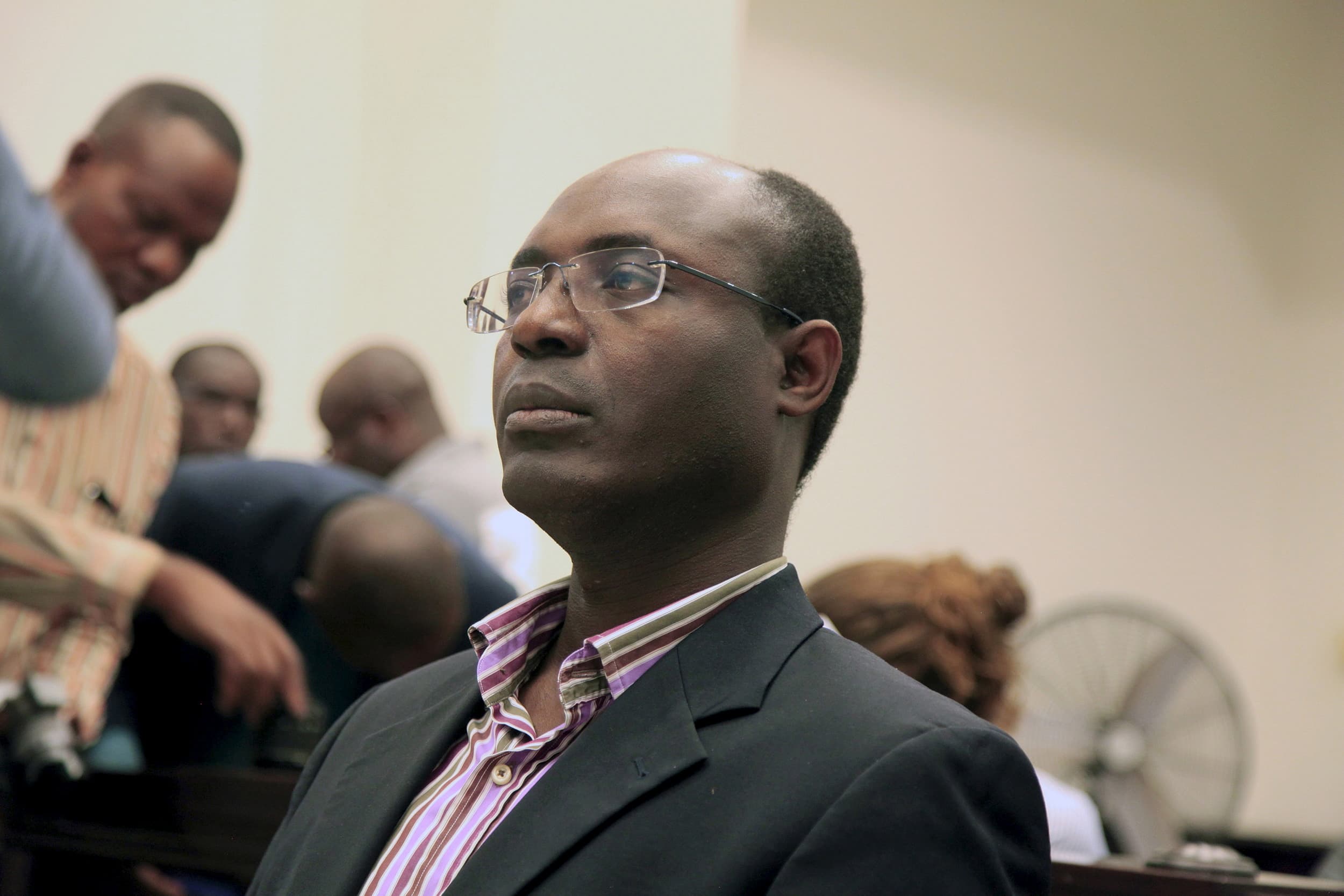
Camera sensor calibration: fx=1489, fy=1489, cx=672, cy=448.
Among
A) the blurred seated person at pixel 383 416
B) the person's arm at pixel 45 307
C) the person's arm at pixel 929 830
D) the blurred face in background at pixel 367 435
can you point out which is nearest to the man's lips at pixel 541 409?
the person's arm at pixel 929 830

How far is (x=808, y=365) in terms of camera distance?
4.92 feet

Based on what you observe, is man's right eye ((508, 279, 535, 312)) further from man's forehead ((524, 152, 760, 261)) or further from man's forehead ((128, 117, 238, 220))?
man's forehead ((128, 117, 238, 220))

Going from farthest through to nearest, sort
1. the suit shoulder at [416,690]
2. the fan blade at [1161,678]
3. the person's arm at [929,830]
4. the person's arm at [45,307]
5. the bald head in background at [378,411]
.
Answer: the fan blade at [1161,678], the bald head in background at [378,411], the person's arm at [45,307], the suit shoulder at [416,690], the person's arm at [929,830]

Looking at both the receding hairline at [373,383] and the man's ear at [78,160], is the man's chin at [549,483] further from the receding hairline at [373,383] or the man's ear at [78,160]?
the receding hairline at [373,383]

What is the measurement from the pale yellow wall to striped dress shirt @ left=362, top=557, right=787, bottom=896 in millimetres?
4592

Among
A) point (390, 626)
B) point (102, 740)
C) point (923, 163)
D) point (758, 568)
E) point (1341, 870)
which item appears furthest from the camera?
point (923, 163)

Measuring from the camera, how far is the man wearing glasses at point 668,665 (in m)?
1.17

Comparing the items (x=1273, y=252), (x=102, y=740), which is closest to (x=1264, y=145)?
(x=1273, y=252)

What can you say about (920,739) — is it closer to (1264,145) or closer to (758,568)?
(758,568)

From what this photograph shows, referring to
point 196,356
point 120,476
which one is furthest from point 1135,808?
point 120,476

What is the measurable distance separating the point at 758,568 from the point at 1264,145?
7.13m

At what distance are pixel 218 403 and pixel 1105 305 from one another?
4407 mm

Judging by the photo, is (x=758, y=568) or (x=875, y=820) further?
(x=758, y=568)

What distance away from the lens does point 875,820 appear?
1.13 metres
